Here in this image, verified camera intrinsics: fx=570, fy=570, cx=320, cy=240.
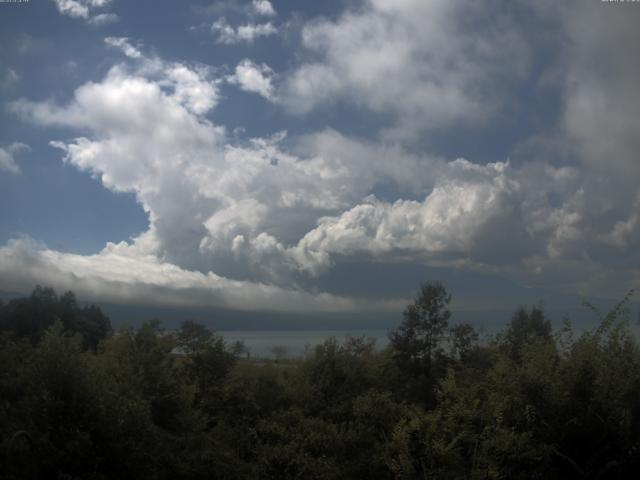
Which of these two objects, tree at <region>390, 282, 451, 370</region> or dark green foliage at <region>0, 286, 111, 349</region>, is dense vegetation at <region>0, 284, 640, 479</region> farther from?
dark green foliage at <region>0, 286, 111, 349</region>

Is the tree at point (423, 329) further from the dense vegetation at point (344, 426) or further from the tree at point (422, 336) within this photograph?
the dense vegetation at point (344, 426)

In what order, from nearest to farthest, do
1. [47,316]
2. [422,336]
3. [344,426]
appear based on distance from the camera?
[344,426]
[422,336]
[47,316]

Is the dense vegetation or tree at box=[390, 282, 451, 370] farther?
tree at box=[390, 282, 451, 370]

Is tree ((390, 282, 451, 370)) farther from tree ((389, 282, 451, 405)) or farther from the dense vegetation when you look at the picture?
the dense vegetation

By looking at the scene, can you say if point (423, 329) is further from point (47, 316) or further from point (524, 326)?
point (47, 316)

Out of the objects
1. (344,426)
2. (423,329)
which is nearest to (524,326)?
(423,329)

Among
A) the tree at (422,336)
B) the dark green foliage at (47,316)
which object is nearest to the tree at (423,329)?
the tree at (422,336)

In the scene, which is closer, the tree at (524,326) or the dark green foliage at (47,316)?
the tree at (524,326)

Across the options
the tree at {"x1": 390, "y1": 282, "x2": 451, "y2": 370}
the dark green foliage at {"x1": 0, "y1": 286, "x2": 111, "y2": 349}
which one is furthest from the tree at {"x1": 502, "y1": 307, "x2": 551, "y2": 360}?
the dark green foliage at {"x1": 0, "y1": 286, "x2": 111, "y2": 349}

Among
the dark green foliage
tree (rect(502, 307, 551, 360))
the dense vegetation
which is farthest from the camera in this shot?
the dark green foliage

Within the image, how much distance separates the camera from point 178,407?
2362cm

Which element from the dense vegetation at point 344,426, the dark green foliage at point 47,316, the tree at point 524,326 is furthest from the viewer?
the dark green foliage at point 47,316

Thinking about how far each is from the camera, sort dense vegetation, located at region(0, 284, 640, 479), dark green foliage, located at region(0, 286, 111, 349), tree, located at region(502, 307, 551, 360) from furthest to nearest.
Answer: dark green foliage, located at region(0, 286, 111, 349), tree, located at region(502, 307, 551, 360), dense vegetation, located at region(0, 284, 640, 479)

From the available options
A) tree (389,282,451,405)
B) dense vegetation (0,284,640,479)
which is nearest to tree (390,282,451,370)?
tree (389,282,451,405)
